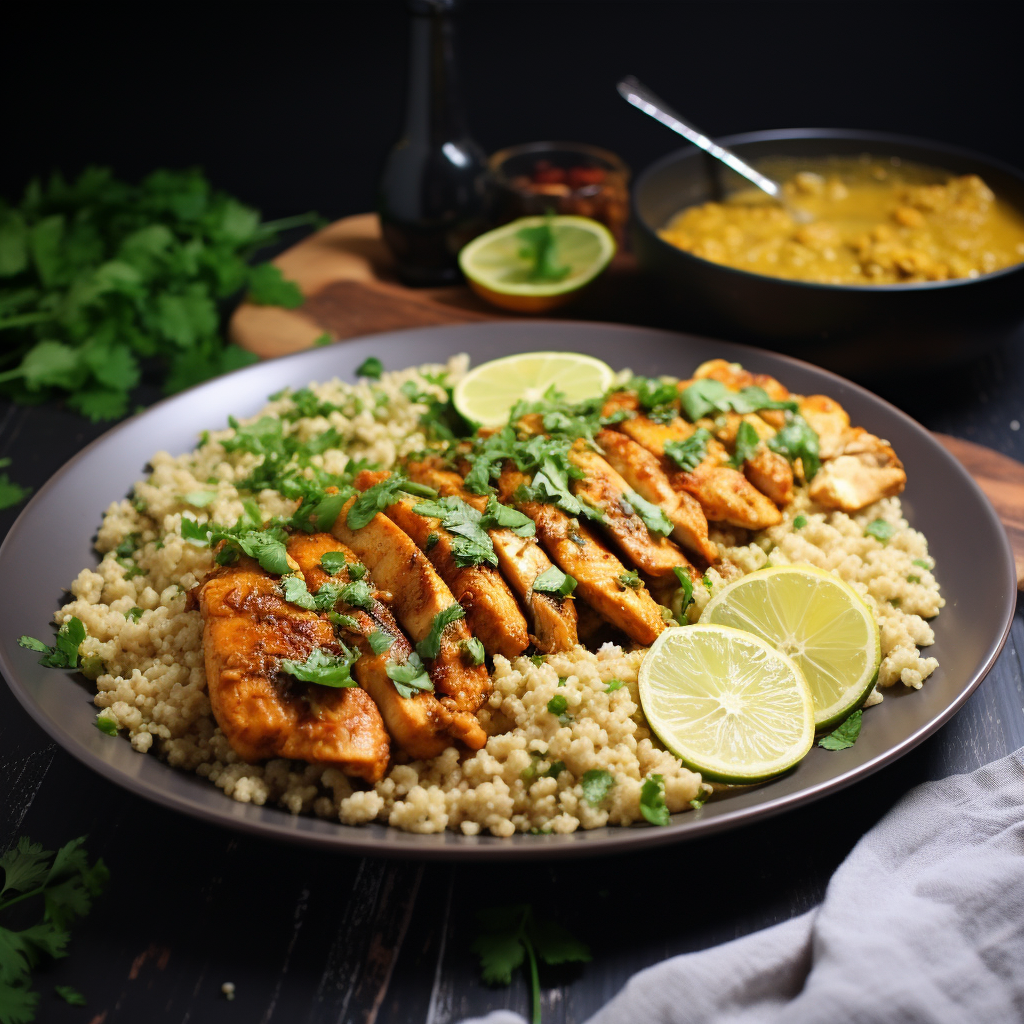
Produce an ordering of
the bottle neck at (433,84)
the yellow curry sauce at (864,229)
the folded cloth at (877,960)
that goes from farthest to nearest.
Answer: the bottle neck at (433,84) → the yellow curry sauce at (864,229) → the folded cloth at (877,960)

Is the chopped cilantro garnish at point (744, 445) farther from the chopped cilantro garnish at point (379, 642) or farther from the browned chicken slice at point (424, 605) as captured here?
the chopped cilantro garnish at point (379, 642)

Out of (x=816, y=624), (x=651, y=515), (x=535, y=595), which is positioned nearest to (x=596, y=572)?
(x=535, y=595)

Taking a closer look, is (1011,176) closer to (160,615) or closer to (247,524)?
(247,524)

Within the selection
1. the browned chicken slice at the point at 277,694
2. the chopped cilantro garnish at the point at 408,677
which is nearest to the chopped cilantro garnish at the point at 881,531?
the chopped cilantro garnish at the point at 408,677

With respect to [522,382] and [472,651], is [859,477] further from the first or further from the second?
[472,651]

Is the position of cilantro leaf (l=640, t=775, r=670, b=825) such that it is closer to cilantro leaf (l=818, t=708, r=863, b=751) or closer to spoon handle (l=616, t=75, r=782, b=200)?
cilantro leaf (l=818, t=708, r=863, b=751)

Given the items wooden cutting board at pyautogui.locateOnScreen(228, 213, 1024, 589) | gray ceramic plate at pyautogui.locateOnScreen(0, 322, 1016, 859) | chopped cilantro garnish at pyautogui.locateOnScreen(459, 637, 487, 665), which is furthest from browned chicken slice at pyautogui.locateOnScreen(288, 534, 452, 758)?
wooden cutting board at pyautogui.locateOnScreen(228, 213, 1024, 589)

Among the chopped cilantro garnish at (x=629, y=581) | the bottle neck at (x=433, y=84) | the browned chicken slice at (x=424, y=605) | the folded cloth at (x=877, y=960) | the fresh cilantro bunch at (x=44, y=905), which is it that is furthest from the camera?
the bottle neck at (x=433, y=84)
